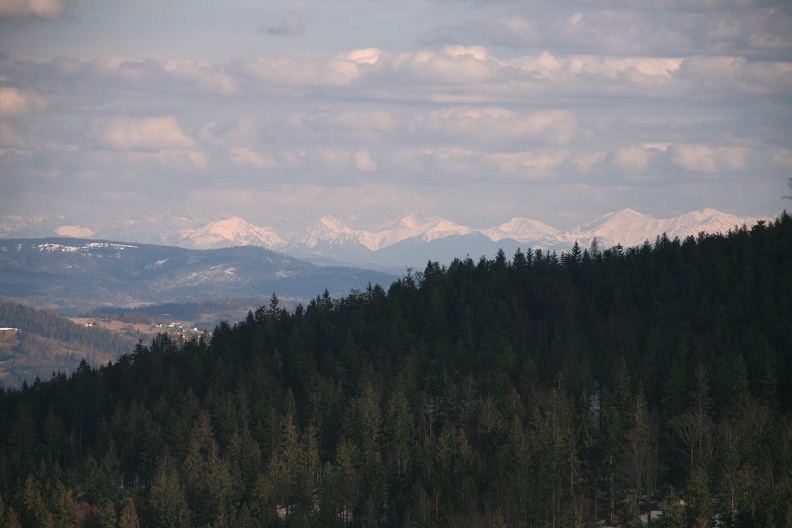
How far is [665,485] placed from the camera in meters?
96.4

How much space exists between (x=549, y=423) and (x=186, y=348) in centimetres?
7707

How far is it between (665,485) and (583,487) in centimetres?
754

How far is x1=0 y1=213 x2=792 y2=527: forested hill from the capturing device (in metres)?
94.8

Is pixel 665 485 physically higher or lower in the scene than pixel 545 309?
lower

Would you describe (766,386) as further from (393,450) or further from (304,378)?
(304,378)

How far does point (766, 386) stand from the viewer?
105562 mm

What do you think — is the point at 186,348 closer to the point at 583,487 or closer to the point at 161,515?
the point at 161,515

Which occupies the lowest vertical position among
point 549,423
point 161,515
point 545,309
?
point 161,515

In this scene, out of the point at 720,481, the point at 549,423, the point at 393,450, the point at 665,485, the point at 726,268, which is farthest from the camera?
the point at 726,268

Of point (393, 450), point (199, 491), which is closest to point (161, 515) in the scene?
point (199, 491)

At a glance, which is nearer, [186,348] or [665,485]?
[665,485]

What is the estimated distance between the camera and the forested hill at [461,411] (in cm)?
9481

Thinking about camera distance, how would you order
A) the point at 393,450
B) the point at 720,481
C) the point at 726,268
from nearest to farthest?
1. the point at 720,481
2. the point at 393,450
3. the point at 726,268

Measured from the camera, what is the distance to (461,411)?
378 ft
